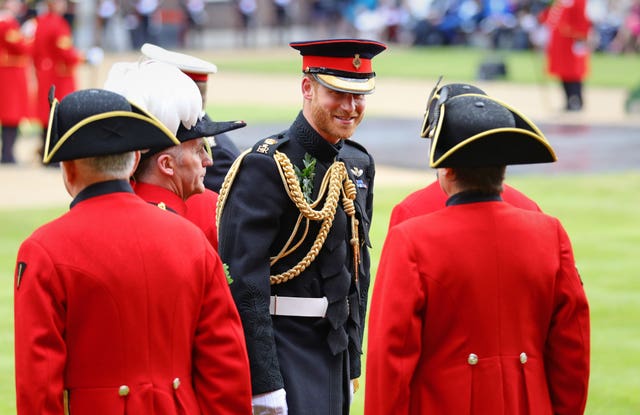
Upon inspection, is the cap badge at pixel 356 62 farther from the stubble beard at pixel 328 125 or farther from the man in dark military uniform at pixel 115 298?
the man in dark military uniform at pixel 115 298

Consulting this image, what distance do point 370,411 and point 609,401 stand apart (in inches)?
134

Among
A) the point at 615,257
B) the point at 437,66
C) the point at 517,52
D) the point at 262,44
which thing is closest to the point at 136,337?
the point at 615,257

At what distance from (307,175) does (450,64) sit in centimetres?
3057

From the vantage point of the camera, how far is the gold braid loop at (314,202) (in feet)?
15.0

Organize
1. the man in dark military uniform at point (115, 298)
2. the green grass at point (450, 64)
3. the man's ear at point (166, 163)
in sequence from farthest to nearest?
the green grass at point (450, 64), the man's ear at point (166, 163), the man in dark military uniform at point (115, 298)

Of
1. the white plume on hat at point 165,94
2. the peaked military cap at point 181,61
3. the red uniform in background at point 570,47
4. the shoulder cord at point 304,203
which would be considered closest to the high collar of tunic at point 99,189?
the white plume on hat at point 165,94

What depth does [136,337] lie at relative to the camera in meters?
3.61

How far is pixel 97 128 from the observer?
3600 mm

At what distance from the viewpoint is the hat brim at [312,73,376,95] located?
183 inches

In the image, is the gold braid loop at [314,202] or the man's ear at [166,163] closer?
the man's ear at [166,163]

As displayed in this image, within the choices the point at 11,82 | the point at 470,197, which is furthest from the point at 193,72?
the point at 11,82

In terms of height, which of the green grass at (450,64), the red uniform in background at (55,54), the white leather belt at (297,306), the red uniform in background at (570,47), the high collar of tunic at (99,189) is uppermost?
the high collar of tunic at (99,189)

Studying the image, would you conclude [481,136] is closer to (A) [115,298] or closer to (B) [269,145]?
(B) [269,145]

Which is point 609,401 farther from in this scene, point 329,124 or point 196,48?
point 196,48
